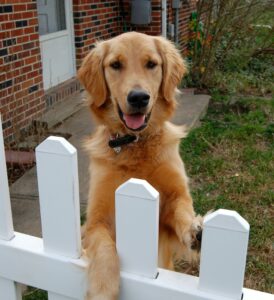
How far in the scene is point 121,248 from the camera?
1.49 m

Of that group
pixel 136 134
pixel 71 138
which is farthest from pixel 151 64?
pixel 71 138

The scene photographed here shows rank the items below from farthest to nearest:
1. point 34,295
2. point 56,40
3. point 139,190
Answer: point 56,40 < point 34,295 < point 139,190

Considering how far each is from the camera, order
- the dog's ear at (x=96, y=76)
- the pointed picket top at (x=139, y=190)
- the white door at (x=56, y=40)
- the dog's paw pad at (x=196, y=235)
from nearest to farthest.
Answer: the pointed picket top at (x=139, y=190), the dog's paw pad at (x=196, y=235), the dog's ear at (x=96, y=76), the white door at (x=56, y=40)

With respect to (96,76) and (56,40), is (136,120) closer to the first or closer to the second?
(96,76)

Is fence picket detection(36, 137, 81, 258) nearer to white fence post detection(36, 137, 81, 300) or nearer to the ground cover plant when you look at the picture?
white fence post detection(36, 137, 81, 300)

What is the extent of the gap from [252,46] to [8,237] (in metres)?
8.39

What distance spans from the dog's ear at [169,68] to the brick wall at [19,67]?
7.28ft

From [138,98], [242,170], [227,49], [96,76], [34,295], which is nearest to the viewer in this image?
[138,98]

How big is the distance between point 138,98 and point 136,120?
0.52 ft

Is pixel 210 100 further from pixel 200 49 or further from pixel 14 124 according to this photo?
pixel 14 124

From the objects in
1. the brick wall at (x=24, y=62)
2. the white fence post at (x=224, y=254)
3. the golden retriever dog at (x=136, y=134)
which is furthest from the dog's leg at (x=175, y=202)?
the brick wall at (x=24, y=62)

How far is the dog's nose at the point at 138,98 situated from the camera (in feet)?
7.73

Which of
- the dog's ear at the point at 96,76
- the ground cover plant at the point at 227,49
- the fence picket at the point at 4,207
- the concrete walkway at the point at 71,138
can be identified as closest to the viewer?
the fence picket at the point at 4,207

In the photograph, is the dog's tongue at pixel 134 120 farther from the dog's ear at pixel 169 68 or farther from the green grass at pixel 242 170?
the green grass at pixel 242 170
